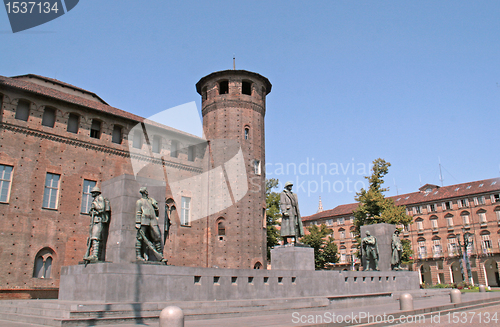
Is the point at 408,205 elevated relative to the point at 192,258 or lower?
elevated

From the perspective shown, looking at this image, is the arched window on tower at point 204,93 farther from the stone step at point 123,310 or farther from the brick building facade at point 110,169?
the stone step at point 123,310

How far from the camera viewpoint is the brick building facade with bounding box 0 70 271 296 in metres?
21.7

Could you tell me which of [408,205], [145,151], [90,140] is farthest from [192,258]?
[408,205]

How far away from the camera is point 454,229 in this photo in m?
53.5

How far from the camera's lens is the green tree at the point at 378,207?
32531 millimetres

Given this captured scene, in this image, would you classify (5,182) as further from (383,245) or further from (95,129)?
(383,245)

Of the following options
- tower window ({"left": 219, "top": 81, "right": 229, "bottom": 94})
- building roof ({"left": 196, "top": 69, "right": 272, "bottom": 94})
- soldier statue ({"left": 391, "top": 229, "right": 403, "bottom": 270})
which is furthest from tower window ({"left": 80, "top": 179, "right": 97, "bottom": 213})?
soldier statue ({"left": 391, "top": 229, "right": 403, "bottom": 270})

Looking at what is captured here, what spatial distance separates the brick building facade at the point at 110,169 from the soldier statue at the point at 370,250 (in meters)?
11.8

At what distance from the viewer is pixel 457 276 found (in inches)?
2120

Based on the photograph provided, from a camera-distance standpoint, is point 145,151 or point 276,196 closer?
point 145,151

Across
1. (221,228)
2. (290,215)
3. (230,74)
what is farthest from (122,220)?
(230,74)

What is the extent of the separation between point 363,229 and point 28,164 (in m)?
18.9

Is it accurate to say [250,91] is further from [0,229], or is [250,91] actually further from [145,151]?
[0,229]

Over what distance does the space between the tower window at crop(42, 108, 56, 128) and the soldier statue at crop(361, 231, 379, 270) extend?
63.5ft
